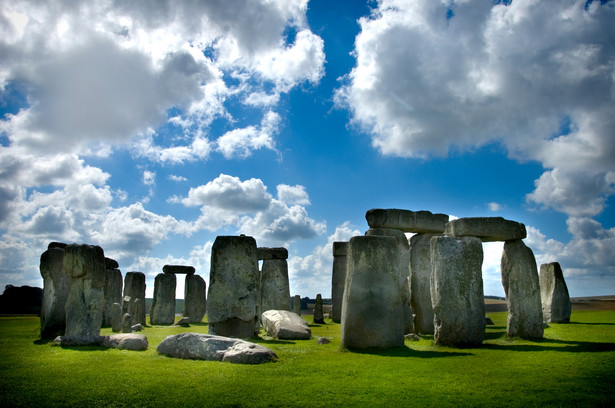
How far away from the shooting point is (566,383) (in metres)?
6.98

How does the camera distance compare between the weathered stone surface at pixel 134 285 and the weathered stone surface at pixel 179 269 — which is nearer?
the weathered stone surface at pixel 134 285

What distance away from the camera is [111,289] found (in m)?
21.2

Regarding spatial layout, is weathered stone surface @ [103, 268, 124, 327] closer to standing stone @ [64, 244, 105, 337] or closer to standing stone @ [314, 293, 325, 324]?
standing stone @ [64, 244, 105, 337]

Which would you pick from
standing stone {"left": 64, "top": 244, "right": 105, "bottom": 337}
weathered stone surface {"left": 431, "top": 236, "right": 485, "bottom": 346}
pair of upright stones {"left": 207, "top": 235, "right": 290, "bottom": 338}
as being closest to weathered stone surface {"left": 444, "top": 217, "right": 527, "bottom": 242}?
weathered stone surface {"left": 431, "top": 236, "right": 485, "bottom": 346}

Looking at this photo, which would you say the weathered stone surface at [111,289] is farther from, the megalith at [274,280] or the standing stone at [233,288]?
the standing stone at [233,288]

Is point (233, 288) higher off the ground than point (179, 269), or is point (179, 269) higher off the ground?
point (179, 269)

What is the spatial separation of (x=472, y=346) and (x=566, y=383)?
12.8 feet

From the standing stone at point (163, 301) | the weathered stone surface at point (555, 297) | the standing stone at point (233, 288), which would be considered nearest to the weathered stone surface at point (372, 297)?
the standing stone at point (233, 288)

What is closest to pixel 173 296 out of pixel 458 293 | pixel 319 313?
pixel 319 313

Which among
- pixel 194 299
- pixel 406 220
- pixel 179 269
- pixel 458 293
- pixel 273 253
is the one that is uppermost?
pixel 406 220

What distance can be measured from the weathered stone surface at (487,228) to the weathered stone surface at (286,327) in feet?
18.8

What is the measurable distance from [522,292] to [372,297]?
4597 millimetres

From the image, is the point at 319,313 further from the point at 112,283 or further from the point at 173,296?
the point at 112,283

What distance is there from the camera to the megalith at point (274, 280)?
20.6 metres
